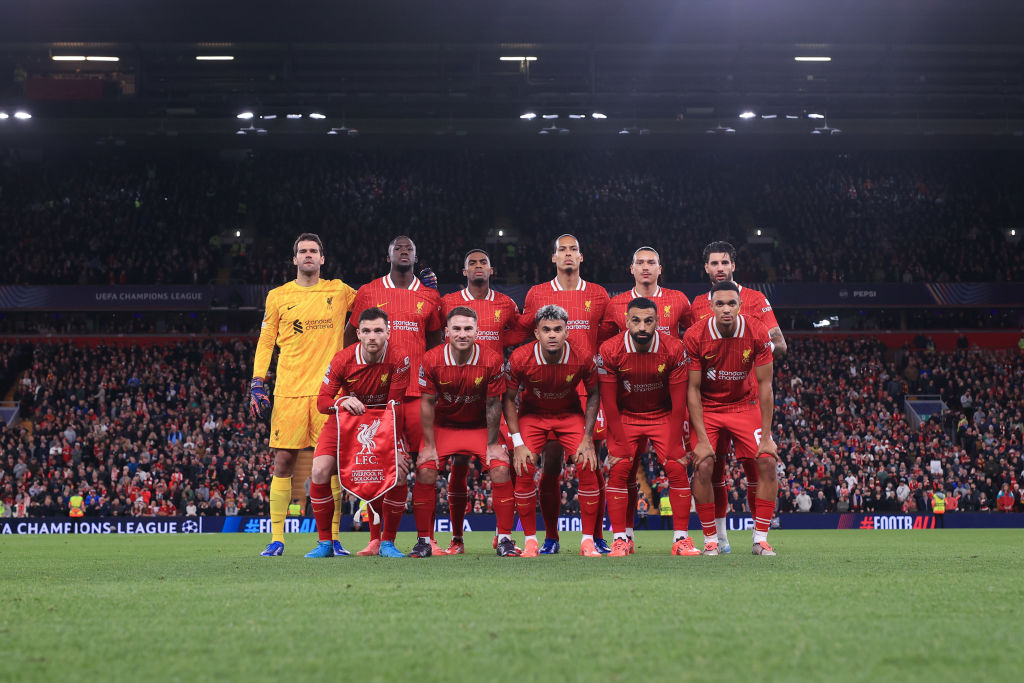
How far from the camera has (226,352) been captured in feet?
122

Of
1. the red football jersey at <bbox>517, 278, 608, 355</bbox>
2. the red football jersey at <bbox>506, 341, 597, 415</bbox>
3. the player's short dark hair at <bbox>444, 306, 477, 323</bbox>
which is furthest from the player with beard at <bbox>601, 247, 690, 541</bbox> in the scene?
the player's short dark hair at <bbox>444, 306, 477, 323</bbox>

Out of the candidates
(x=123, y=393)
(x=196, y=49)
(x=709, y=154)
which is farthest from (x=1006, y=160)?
(x=123, y=393)

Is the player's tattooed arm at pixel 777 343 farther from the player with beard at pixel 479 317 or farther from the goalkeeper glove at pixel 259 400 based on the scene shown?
the goalkeeper glove at pixel 259 400

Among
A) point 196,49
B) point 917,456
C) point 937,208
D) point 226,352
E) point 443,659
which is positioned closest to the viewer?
point 443,659

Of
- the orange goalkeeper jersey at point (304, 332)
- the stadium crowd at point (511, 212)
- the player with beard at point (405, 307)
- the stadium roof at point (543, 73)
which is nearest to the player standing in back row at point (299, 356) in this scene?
the orange goalkeeper jersey at point (304, 332)

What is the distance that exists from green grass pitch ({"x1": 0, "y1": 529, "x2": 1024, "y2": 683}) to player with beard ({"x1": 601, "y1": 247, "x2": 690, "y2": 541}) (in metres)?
3.25

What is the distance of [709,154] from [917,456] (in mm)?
18544

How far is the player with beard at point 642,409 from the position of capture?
9.10 meters

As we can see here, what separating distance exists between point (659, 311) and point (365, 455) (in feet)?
11.1

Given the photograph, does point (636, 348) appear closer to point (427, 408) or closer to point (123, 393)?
point (427, 408)

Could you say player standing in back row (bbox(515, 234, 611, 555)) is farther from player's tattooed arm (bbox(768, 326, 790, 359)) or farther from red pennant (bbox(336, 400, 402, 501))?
red pennant (bbox(336, 400, 402, 501))

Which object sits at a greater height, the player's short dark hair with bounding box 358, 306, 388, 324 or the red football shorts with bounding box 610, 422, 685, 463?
the player's short dark hair with bounding box 358, 306, 388, 324

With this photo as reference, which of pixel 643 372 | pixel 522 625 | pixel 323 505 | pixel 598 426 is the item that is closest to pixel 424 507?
pixel 323 505

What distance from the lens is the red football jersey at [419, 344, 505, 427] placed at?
9062 mm
